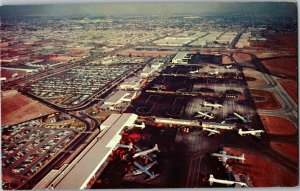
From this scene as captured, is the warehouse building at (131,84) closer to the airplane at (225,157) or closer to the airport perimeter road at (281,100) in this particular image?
the airport perimeter road at (281,100)

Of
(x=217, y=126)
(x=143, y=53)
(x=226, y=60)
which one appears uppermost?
(x=143, y=53)

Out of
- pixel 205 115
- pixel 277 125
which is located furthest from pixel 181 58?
pixel 277 125

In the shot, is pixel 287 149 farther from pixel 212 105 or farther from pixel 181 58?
pixel 181 58

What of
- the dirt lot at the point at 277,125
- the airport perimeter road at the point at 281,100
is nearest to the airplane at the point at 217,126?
the dirt lot at the point at 277,125

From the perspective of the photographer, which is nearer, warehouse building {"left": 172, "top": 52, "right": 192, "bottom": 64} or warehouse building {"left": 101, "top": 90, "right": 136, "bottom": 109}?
warehouse building {"left": 101, "top": 90, "right": 136, "bottom": 109}

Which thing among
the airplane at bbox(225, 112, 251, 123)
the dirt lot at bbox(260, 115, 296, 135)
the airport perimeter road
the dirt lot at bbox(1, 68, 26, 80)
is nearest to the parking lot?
the dirt lot at bbox(1, 68, 26, 80)

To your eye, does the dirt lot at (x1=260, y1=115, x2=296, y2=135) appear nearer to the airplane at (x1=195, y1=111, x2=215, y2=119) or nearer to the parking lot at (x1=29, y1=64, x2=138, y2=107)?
the airplane at (x1=195, y1=111, x2=215, y2=119)

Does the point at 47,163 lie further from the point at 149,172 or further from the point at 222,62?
the point at 222,62
